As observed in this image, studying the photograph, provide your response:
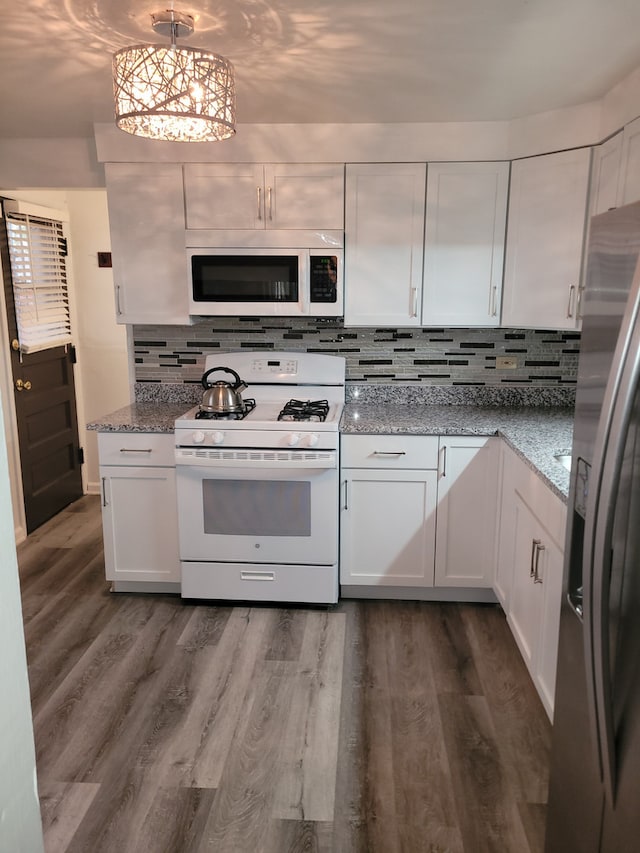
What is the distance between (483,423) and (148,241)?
1.87m

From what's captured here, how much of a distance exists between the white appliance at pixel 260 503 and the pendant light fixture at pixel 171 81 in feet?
4.66

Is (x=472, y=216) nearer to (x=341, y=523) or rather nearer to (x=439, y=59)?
(x=439, y=59)

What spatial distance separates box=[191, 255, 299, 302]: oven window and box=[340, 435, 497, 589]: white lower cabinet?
81 cm

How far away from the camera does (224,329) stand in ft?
11.6

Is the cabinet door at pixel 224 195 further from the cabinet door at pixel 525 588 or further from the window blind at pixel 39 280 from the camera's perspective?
the cabinet door at pixel 525 588

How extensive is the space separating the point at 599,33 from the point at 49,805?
284 centimetres

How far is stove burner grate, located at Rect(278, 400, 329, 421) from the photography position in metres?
2.98

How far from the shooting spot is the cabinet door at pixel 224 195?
3068mm

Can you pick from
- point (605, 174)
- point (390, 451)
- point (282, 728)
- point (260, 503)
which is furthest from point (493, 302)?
point (282, 728)

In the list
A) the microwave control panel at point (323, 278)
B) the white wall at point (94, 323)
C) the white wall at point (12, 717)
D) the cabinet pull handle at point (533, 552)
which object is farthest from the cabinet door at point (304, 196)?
the white wall at point (12, 717)

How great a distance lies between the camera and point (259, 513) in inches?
118

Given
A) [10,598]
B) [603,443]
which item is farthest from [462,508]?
[10,598]

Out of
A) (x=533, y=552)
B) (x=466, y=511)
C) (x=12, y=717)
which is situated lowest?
(x=466, y=511)

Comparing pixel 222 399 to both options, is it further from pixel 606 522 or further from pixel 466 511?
pixel 606 522
